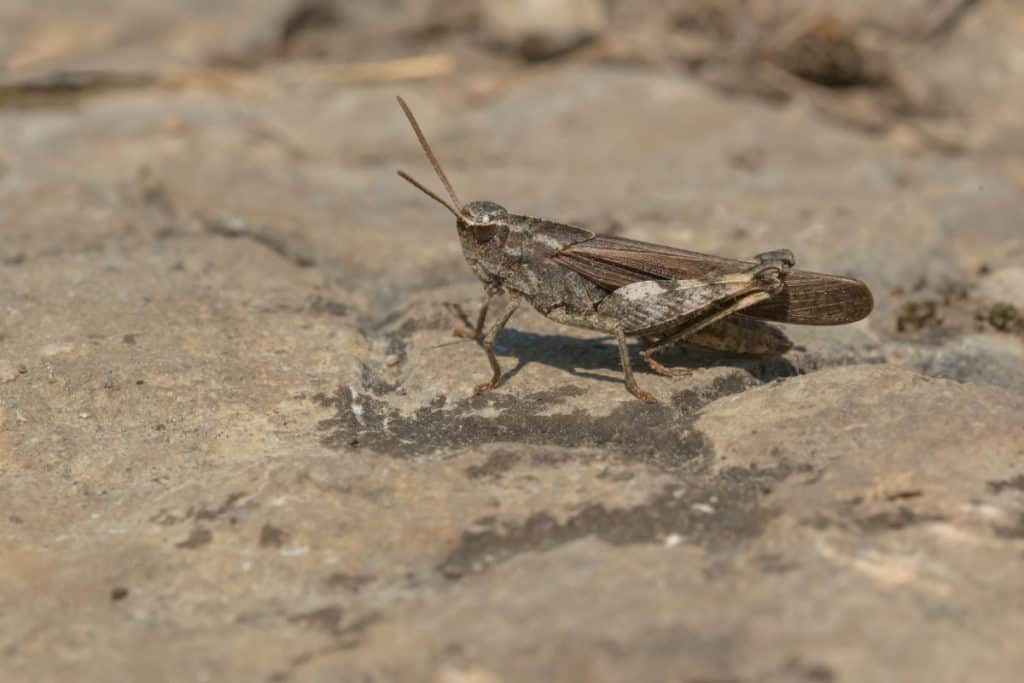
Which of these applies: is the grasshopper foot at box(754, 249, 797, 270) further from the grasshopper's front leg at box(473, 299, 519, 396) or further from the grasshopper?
the grasshopper's front leg at box(473, 299, 519, 396)

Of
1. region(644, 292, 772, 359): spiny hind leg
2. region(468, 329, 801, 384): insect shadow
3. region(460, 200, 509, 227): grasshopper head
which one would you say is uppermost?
region(460, 200, 509, 227): grasshopper head

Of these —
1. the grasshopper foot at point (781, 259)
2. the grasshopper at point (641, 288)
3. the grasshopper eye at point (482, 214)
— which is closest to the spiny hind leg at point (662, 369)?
the grasshopper at point (641, 288)

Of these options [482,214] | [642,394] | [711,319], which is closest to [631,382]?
[642,394]

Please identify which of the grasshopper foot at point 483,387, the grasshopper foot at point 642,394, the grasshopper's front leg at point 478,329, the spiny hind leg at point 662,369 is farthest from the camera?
the grasshopper's front leg at point 478,329

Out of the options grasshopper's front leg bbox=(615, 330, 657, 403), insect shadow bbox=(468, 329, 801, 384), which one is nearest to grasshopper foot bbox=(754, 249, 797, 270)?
insect shadow bbox=(468, 329, 801, 384)

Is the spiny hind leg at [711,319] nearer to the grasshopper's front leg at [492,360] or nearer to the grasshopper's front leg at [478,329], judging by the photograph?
the grasshopper's front leg at [492,360]

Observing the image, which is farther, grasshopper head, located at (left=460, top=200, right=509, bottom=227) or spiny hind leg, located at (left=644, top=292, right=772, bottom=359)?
grasshopper head, located at (left=460, top=200, right=509, bottom=227)

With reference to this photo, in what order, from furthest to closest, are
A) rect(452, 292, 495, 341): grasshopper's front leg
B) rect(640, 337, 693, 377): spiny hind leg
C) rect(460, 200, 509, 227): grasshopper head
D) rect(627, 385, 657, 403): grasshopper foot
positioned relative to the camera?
rect(452, 292, 495, 341): grasshopper's front leg, rect(460, 200, 509, 227): grasshopper head, rect(640, 337, 693, 377): spiny hind leg, rect(627, 385, 657, 403): grasshopper foot

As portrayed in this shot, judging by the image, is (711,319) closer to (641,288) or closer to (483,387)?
(641,288)
